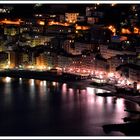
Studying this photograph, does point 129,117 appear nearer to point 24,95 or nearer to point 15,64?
point 24,95

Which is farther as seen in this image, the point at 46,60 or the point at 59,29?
the point at 59,29

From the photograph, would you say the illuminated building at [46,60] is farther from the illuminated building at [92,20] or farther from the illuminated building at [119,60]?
the illuminated building at [92,20]

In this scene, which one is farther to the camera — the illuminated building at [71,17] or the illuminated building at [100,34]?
the illuminated building at [71,17]

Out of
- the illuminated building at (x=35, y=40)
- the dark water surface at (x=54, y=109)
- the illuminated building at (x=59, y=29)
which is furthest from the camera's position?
the illuminated building at (x=59, y=29)

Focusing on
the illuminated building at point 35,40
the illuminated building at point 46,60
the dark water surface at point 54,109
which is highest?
the illuminated building at point 35,40

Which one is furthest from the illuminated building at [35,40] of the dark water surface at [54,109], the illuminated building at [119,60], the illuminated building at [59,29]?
the illuminated building at [119,60]

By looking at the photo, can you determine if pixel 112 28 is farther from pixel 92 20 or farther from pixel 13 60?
pixel 13 60

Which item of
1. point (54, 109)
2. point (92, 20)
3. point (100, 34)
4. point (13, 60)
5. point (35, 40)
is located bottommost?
point (54, 109)

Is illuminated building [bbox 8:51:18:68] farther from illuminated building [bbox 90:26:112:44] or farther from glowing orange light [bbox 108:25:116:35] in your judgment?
glowing orange light [bbox 108:25:116:35]

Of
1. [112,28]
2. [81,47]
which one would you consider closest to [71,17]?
[112,28]

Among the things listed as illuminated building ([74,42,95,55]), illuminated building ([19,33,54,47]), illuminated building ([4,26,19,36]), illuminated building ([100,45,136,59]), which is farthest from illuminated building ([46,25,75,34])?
illuminated building ([100,45,136,59])
